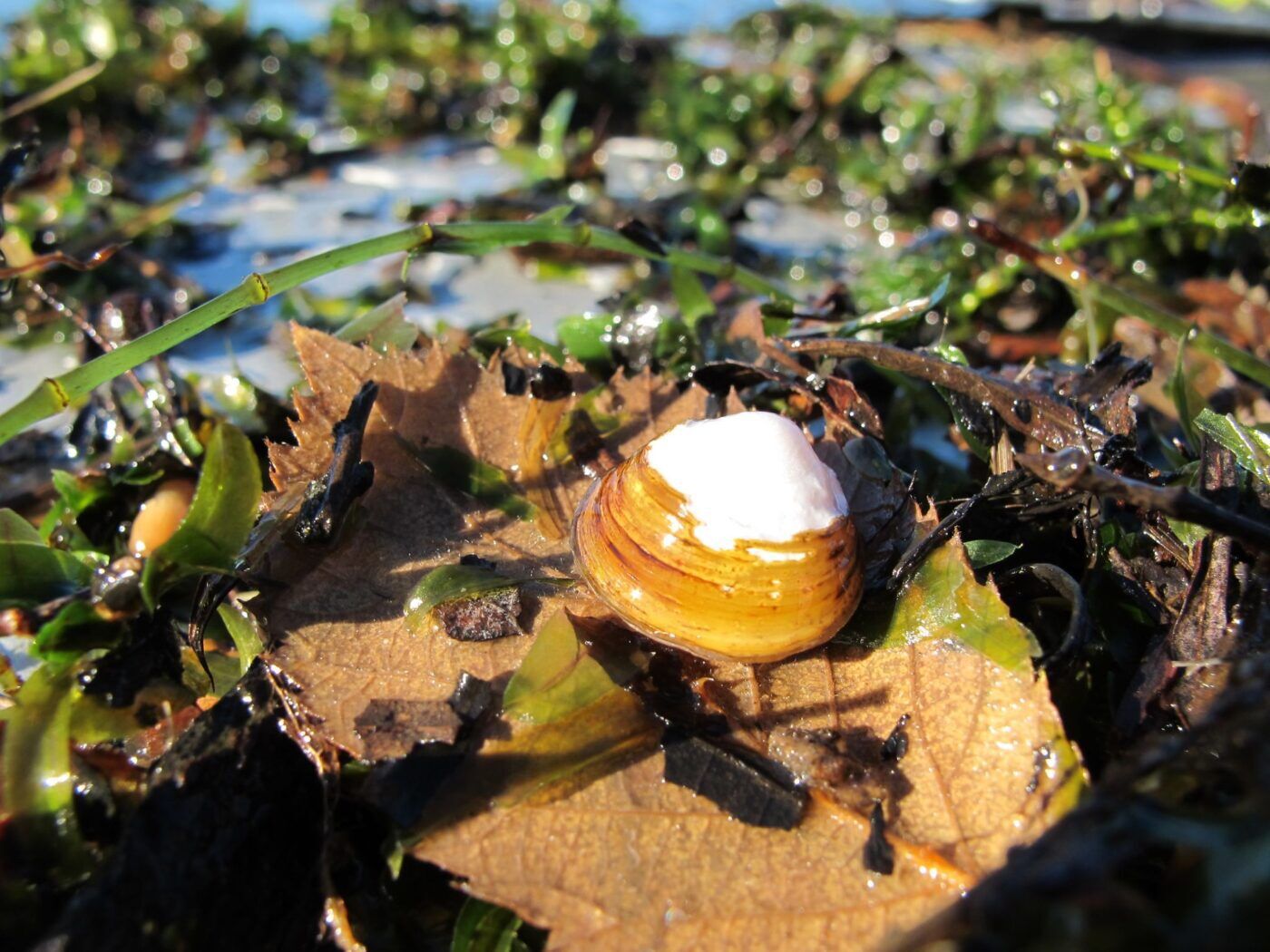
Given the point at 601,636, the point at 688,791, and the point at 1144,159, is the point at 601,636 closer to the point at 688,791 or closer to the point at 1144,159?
the point at 688,791

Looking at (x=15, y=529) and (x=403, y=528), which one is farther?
(x=403, y=528)

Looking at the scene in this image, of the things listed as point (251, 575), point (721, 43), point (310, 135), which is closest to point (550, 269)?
point (310, 135)

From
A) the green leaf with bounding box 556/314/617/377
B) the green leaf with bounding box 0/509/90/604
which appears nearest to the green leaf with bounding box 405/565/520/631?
the green leaf with bounding box 0/509/90/604

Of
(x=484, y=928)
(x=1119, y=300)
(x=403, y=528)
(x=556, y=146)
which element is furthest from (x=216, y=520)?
(x=556, y=146)

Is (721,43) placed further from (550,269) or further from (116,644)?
(116,644)

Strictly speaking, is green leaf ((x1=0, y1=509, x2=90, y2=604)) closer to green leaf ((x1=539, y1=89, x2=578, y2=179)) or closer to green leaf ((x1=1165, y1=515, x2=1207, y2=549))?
green leaf ((x1=1165, y1=515, x2=1207, y2=549))

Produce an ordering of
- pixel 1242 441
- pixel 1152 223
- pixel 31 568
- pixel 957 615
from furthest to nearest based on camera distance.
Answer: pixel 1152 223
pixel 1242 441
pixel 31 568
pixel 957 615
